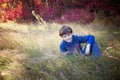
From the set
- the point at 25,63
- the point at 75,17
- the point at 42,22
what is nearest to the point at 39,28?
the point at 42,22

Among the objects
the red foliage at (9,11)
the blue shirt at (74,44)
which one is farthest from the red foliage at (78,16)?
the blue shirt at (74,44)

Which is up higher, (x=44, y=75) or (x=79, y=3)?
(x=79, y=3)

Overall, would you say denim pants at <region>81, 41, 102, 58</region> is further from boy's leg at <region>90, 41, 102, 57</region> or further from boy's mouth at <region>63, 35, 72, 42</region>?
boy's mouth at <region>63, 35, 72, 42</region>

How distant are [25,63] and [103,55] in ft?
1.94

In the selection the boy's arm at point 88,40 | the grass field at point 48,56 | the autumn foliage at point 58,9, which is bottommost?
the grass field at point 48,56

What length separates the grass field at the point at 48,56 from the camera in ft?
7.86

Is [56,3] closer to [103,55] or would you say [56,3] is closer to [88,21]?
[88,21]

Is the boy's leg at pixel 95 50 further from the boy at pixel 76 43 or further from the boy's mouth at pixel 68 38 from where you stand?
the boy's mouth at pixel 68 38

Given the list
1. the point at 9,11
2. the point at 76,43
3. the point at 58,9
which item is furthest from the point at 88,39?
the point at 9,11

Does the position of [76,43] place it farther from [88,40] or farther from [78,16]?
[78,16]

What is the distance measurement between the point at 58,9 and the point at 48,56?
29.8 inches

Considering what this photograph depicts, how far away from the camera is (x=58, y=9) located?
10.8 feet

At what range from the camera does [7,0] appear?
3297 millimetres

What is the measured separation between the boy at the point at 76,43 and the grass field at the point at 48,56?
4 centimetres
